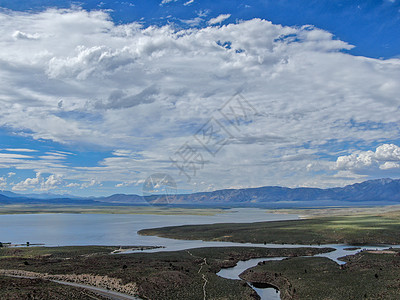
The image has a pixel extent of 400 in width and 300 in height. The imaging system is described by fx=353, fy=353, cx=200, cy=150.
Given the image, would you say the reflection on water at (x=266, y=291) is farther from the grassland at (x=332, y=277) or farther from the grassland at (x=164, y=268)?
the grassland at (x=164, y=268)

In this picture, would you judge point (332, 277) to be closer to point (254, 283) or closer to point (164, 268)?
point (254, 283)

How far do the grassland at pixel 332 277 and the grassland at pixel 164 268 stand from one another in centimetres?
710

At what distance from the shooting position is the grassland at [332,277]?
4872 cm

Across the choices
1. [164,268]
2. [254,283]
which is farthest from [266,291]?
[164,268]

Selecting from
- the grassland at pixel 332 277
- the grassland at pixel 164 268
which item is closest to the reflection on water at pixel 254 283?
the grassland at pixel 332 277

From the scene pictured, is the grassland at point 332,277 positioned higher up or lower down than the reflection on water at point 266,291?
higher up

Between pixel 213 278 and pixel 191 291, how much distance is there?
8.84 m

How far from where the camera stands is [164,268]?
212 ft

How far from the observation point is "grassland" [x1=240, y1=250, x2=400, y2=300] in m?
48.7

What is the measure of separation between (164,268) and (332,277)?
29.2m

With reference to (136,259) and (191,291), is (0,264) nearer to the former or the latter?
(136,259)

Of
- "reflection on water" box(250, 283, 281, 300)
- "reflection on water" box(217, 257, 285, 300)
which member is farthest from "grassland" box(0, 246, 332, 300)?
"reflection on water" box(250, 283, 281, 300)

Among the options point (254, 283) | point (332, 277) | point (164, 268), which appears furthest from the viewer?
point (164, 268)

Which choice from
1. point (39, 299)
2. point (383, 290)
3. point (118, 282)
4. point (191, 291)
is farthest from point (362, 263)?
point (39, 299)
